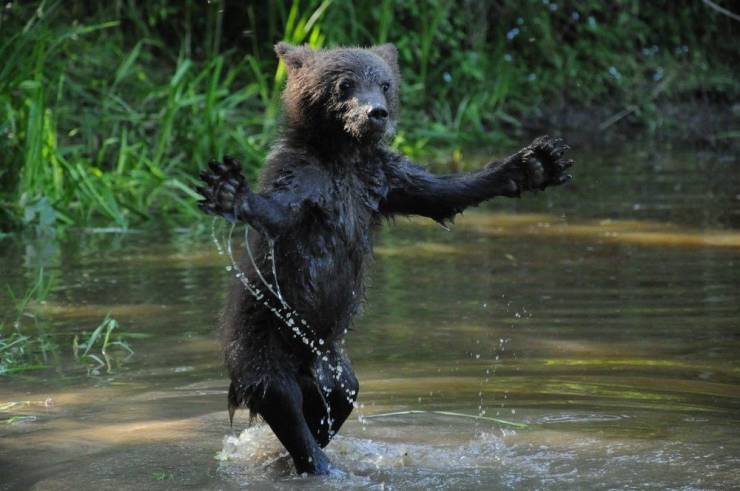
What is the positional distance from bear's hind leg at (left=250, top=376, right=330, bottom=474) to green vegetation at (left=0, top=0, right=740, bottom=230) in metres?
5.14

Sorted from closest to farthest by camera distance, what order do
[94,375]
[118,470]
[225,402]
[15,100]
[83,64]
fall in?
[118,470]
[225,402]
[94,375]
[15,100]
[83,64]

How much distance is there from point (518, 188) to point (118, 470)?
6.36 feet

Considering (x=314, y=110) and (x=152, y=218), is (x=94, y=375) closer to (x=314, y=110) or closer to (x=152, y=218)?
(x=314, y=110)

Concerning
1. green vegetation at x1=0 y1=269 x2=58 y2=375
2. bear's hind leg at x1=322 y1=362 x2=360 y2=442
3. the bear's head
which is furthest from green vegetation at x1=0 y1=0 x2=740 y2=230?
bear's hind leg at x1=322 y1=362 x2=360 y2=442

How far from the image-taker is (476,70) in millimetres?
15617

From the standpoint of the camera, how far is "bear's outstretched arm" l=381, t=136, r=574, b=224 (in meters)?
5.47

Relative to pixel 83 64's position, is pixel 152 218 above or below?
below

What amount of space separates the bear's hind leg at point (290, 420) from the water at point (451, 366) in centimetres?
10

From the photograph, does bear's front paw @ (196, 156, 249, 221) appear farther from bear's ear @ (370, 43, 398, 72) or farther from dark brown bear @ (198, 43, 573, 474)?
bear's ear @ (370, 43, 398, 72)

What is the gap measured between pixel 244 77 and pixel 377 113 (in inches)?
396

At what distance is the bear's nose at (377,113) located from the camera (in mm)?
5125

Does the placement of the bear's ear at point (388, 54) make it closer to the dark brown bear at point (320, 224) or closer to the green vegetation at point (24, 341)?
the dark brown bear at point (320, 224)

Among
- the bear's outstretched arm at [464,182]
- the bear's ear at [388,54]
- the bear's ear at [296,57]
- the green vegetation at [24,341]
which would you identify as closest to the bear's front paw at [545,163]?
the bear's outstretched arm at [464,182]

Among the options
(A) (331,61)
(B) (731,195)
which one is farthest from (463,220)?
(A) (331,61)
